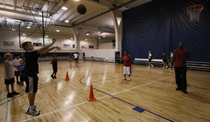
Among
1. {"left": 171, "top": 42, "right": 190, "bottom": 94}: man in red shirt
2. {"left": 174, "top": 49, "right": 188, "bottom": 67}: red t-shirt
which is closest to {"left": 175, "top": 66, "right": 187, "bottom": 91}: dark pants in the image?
{"left": 171, "top": 42, "right": 190, "bottom": 94}: man in red shirt

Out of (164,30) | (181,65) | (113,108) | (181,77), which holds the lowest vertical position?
(113,108)

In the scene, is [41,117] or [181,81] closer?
[41,117]

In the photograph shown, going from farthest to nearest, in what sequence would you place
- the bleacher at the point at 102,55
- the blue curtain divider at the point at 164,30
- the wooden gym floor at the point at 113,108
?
the bleacher at the point at 102,55
the blue curtain divider at the point at 164,30
the wooden gym floor at the point at 113,108

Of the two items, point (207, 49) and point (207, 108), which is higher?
point (207, 49)

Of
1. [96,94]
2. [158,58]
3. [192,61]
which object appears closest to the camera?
[96,94]

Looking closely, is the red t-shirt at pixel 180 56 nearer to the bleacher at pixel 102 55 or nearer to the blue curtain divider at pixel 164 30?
the blue curtain divider at pixel 164 30

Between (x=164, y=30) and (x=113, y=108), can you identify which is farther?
(x=164, y=30)

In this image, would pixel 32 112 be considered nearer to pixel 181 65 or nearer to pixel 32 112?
pixel 32 112

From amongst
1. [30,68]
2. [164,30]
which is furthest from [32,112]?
[164,30]

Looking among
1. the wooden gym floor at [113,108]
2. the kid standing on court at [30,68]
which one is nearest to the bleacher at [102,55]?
the wooden gym floor at [113,108]

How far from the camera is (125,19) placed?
14.9m

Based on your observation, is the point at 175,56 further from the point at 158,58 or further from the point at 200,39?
the point at 158,58

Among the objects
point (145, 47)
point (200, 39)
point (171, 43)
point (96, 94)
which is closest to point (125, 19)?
point (145, 47)

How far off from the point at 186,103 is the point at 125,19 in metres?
13.4
